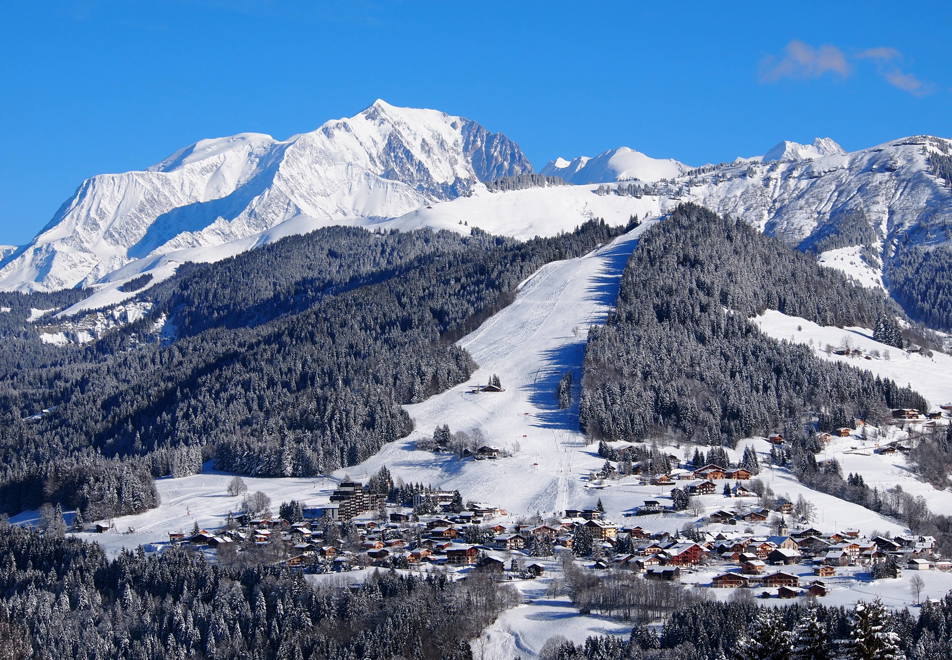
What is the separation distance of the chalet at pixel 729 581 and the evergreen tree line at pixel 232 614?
1745 cm

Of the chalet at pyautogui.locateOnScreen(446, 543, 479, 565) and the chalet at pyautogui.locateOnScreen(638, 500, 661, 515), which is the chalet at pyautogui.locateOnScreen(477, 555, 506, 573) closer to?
the chalet at pyautogui.locateOnScreen(446, 543, 479, 565)

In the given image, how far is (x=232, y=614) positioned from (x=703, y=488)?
203 feet

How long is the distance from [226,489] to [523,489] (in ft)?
133

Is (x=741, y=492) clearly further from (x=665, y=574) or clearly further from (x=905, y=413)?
(x=905, y=413)

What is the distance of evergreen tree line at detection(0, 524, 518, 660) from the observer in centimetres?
9925

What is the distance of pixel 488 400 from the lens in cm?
18962

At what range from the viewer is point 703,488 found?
14662cm

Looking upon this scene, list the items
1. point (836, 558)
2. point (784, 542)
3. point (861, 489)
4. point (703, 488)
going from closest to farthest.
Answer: point (836, 558) < point (784, 542) < point (861, 489) < point (703, 488)

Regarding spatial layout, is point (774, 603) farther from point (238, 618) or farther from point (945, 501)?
point (945, 501)

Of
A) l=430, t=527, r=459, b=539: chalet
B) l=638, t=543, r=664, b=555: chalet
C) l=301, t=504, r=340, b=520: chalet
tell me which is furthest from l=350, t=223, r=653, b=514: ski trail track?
l=638, t=543, r=664, b=555: chalet

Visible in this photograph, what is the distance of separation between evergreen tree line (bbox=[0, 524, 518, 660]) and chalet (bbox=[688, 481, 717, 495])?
40676mm

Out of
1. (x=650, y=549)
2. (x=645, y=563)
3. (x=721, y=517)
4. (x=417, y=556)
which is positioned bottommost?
(x=645, y=563)

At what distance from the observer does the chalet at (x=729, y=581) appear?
10838 cm

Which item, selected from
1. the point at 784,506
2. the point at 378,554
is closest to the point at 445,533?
the point at 378,554
